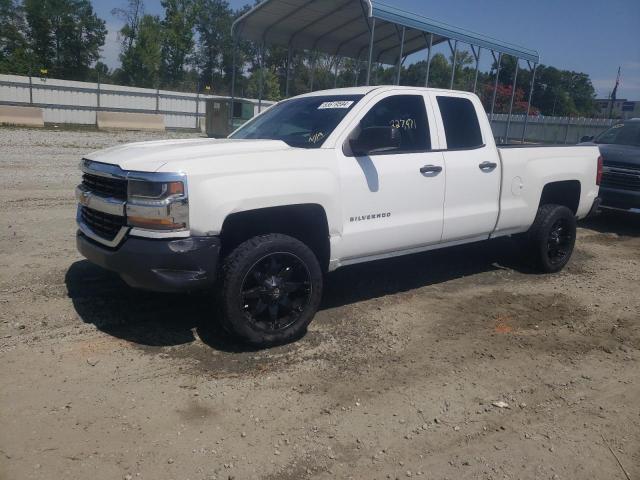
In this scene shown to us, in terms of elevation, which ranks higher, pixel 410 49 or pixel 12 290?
pixel 410 49

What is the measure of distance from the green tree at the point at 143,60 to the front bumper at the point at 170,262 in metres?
47.4

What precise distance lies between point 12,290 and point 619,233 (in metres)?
9.21

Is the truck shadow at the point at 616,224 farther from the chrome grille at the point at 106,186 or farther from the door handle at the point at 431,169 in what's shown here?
the chrome grille at the point at 106,186

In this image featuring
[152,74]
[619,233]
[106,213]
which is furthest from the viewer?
[152,74]

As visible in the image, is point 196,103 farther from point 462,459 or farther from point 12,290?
point 462,459

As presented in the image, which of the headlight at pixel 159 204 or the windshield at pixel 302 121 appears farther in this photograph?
the windshield at pixel 302 121

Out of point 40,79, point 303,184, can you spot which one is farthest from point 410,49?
point 40,79

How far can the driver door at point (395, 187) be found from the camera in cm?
448

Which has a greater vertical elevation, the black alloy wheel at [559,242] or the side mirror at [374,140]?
the side mirror at [374,140]

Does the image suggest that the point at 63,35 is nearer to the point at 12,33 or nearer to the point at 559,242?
the point at 12,33

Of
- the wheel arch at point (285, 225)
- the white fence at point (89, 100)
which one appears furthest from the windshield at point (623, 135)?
the white fence at point (89, 100)

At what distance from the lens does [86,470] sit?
2740 millimetres

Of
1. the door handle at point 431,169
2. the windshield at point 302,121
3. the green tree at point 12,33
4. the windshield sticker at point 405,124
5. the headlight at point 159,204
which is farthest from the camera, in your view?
the green tree at point 12,33

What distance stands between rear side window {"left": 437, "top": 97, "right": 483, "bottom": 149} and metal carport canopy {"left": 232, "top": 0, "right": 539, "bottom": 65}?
5.09m
